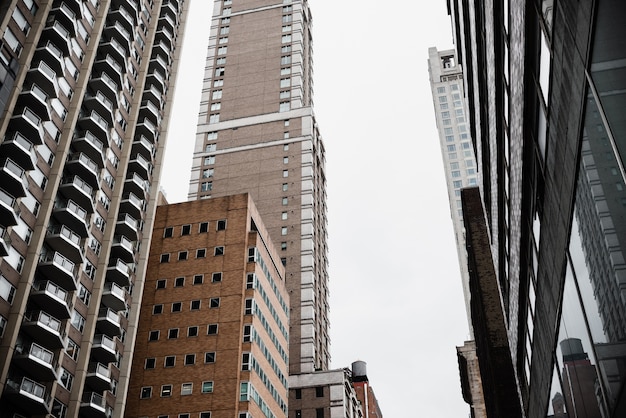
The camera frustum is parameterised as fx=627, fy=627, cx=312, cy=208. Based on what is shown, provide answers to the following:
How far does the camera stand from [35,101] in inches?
1839

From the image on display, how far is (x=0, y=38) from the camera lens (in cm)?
4219

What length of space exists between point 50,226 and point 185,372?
2015 centimetres

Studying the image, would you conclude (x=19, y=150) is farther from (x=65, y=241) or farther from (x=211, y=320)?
(x=211, y=320)

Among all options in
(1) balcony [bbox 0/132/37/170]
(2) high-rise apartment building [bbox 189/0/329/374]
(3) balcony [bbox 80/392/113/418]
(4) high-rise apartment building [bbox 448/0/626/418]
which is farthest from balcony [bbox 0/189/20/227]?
(2) high-rise apartment building [bbox 189/0/329/374]

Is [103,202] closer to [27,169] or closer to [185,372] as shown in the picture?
[27,169]

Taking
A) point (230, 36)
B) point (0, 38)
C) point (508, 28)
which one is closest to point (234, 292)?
point (0, 38)

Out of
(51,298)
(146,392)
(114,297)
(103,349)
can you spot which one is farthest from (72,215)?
(146,392)

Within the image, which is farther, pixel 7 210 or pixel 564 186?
pixel 7 210

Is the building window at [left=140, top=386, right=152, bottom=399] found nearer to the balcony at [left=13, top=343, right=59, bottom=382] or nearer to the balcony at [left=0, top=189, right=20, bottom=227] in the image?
the balcony at [left=13, top=343, right=59, bottom=382]

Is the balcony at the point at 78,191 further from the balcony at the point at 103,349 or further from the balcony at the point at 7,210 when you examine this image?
the balcony at the point at 103,349

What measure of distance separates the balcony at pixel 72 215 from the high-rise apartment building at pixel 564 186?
1500 inches

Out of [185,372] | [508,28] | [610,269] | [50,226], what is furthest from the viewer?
[185,372]

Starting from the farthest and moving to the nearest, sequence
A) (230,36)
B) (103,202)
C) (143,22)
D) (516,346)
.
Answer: (230,36) → (143,22) → (103,202) → (516,346)

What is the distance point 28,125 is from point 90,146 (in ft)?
30.4
